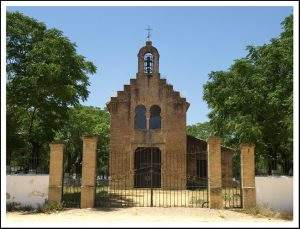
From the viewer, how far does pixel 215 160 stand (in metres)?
18.9

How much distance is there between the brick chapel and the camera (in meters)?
28.6

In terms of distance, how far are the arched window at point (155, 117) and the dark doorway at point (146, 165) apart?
1.53m

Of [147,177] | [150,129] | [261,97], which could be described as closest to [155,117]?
[150,129]

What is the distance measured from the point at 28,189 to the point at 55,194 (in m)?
1.35

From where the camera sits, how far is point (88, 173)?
18.8m

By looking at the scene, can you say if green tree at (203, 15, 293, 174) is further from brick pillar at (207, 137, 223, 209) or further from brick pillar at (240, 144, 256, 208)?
brick pillar at (207, 137, 223, 209)

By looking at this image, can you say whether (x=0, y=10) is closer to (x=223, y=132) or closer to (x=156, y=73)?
(x=156, y=73)

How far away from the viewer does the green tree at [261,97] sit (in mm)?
22494

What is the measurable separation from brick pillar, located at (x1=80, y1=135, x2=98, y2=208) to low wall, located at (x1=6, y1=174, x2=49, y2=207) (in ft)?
5.39

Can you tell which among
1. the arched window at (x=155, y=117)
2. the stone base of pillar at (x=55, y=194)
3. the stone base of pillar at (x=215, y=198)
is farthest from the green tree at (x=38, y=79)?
the stone base of pillar at (x=215, y=198)

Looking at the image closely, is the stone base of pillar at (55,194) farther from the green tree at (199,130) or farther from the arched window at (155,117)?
the green tree at (199,130)

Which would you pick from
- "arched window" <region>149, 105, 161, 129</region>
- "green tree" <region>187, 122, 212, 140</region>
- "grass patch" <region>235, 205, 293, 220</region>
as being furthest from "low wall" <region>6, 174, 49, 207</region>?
"green tree" <region>187, 122, 212, 140</region>

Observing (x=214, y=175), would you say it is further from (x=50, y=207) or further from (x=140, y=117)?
(x=140, y=117)

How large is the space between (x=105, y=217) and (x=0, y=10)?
27.0ft
